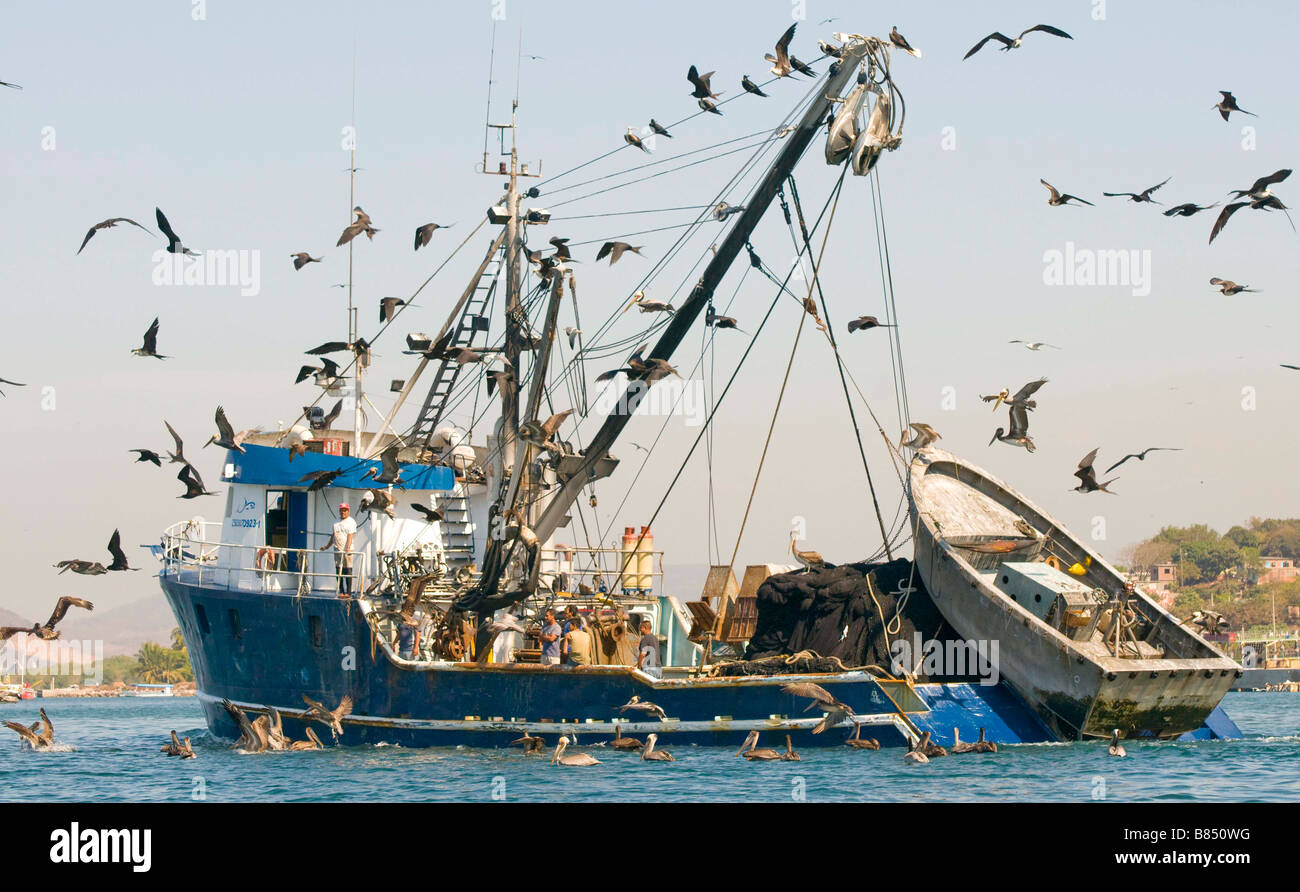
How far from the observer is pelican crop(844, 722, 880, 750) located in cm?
2420

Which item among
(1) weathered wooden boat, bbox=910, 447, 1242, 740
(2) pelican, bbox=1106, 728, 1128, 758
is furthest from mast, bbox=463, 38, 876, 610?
(2) pelican, bbox=1106, 728, 1128, 758

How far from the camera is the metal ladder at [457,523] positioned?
30938 millimetres

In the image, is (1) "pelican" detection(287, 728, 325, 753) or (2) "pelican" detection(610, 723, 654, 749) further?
(1) "pelican" detection(287, 728, 325, 753)

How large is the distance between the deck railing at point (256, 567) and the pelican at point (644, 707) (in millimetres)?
5196

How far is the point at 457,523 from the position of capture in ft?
102

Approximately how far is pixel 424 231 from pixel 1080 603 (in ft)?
37.8

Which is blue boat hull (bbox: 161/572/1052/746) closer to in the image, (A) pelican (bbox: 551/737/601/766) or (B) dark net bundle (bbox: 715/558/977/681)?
(B) dark net bundle (bbox: 715/558/977/681)

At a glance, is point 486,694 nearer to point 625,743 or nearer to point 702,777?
point 625,743

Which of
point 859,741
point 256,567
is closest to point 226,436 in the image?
point 256,567

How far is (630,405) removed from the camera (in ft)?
92.9

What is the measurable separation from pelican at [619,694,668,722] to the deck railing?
17.0ft

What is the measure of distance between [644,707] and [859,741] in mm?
3363

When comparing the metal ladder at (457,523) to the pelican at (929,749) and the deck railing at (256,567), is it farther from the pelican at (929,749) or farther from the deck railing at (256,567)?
the pelican at (929,749)
